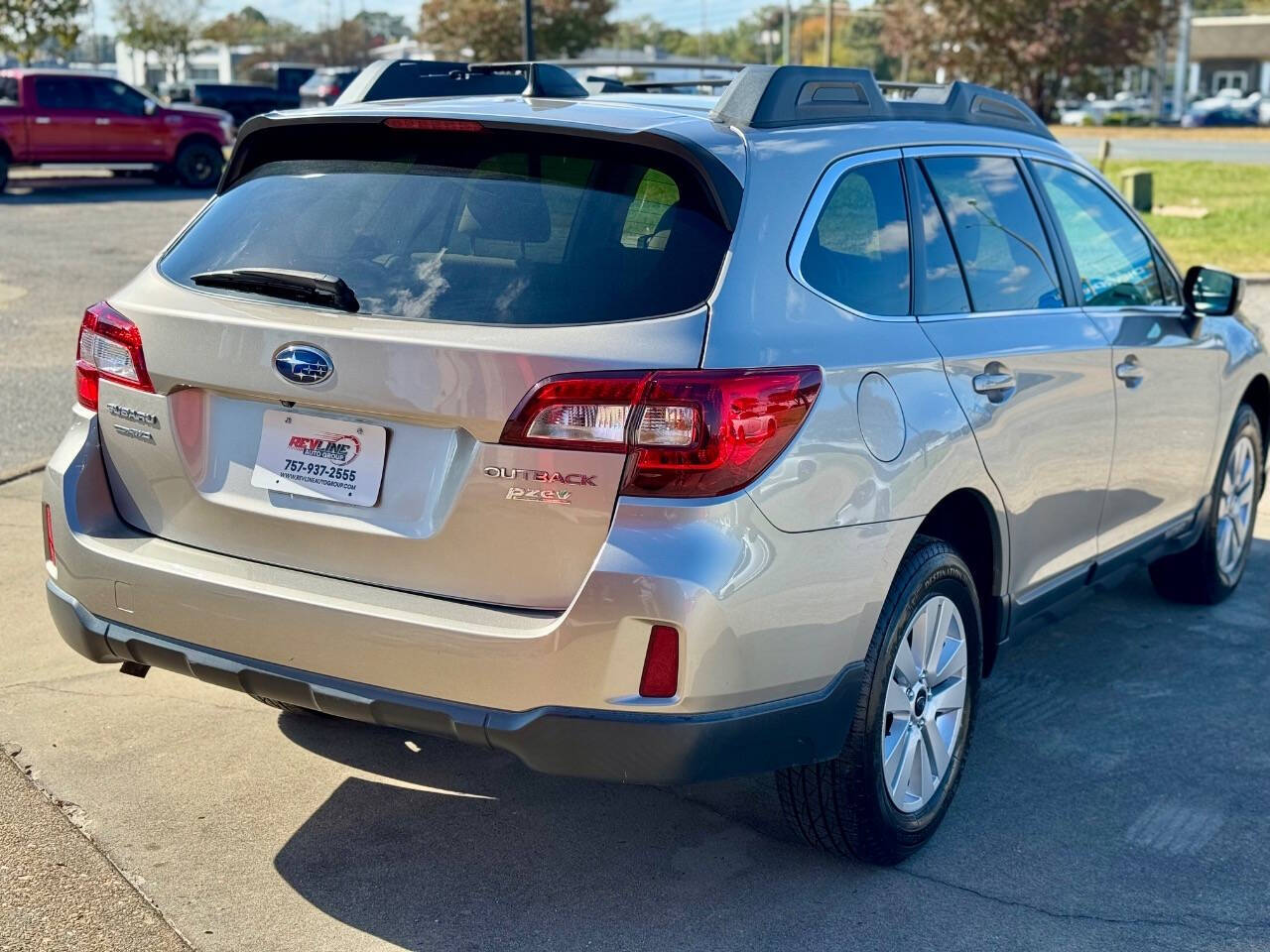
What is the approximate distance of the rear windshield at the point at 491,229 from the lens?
3.18 meters

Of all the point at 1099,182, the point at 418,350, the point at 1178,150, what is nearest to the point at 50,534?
the point at 418,350

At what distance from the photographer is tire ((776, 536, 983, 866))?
3.50m

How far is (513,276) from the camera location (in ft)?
10.6

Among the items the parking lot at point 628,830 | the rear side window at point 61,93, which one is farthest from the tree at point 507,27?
the parking lot at point 628,830

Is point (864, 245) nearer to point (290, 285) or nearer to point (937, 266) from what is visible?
point (937, 266)

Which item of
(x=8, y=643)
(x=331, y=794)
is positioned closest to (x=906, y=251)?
(x=331, y=794)

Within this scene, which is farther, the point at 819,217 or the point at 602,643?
the point at 819,217

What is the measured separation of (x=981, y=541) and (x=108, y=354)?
7.46 feet

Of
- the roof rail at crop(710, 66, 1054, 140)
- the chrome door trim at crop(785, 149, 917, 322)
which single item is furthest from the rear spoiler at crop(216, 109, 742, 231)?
the roof rail at crop(710, 66, 1054, 140)

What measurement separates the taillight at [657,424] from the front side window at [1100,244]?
2040 millimetres

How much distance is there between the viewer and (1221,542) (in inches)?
229

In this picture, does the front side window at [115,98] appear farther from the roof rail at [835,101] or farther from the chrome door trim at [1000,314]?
the chrome door trim at [1000,314]

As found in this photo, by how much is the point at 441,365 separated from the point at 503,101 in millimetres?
950

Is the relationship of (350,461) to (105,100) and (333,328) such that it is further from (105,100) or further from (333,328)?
(105,100)
